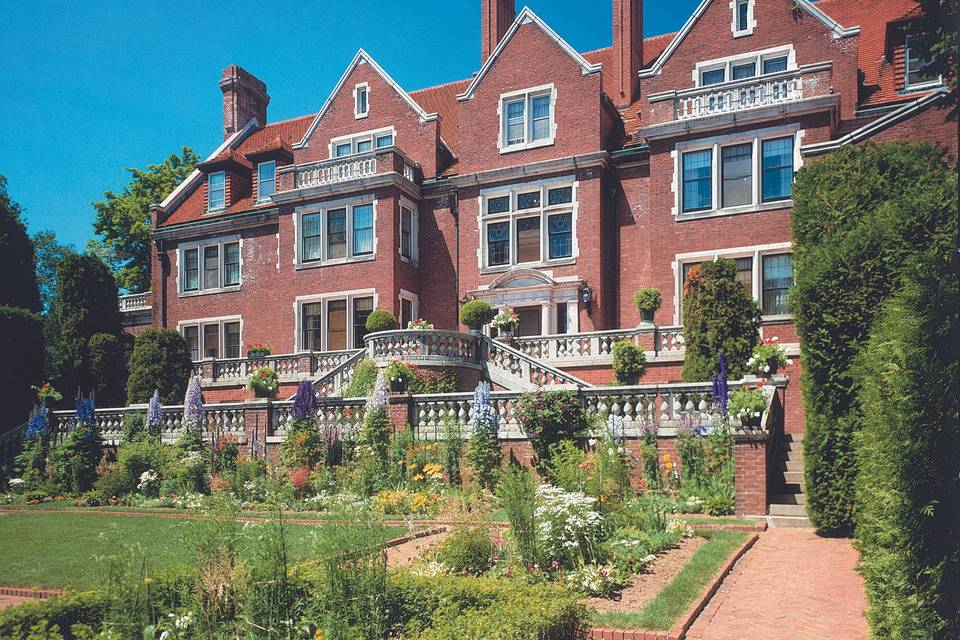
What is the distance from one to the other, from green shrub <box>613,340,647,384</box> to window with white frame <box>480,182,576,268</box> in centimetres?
607

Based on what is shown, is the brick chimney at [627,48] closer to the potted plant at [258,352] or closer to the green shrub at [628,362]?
the green shrub at [628,362]

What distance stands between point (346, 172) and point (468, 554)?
21.6 m

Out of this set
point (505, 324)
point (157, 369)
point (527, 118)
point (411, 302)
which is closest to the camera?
point (505, 324)

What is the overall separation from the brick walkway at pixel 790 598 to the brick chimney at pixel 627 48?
2071cm

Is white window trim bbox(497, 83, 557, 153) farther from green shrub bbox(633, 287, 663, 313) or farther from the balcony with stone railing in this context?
green shrub bbox(633, 287, 663, 313)

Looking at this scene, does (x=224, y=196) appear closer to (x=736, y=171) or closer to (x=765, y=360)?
(x=736, y=171)

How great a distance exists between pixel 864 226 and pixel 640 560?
608cm

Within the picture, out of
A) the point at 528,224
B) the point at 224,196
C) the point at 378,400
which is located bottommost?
the point at 378,400

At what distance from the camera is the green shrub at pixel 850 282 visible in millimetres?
10859

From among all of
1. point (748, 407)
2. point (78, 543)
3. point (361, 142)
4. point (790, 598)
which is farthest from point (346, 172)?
point (790, 598)

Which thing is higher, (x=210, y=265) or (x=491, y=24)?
(x=491, y=24)

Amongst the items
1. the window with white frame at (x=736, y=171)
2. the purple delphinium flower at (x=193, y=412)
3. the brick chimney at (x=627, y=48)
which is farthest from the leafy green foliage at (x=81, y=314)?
the window with white frame at (x=736, y=171)

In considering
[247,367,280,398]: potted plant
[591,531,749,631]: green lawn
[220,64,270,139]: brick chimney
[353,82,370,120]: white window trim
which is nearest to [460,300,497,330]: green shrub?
[247,367,280,398]: potted plant

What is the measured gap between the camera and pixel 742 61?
952 inches
